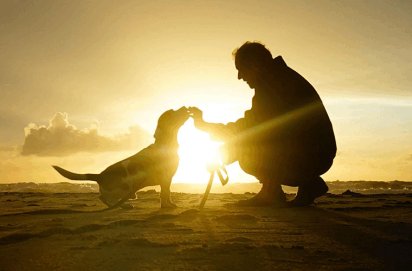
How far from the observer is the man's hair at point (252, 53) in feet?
19.9

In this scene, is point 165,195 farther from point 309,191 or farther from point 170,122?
point 309,191

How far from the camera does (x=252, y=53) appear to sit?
19.9 feet

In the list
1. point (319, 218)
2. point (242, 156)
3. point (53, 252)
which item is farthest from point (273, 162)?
point (53, 252)

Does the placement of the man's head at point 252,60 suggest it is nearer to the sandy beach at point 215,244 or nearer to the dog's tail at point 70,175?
the sandy beach at point 215,244

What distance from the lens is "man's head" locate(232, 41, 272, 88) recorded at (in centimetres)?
607

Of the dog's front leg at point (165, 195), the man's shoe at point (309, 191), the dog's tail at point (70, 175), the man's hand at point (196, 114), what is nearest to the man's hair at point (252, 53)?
the man's hand at point (196, 114)

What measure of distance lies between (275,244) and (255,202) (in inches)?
127

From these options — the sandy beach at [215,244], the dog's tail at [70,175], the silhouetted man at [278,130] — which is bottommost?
the sandy beach at [215,244]

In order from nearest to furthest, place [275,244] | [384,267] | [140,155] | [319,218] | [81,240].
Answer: [384,267], [275,244], [81,240], [319,218], [140,155]

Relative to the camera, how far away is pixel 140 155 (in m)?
6.48

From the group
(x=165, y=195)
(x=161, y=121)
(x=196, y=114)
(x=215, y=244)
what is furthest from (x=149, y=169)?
(x=215, y=244)

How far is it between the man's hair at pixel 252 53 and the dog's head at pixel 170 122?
4.10 ft

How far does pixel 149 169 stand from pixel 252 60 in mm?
2405

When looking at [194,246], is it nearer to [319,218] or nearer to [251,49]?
[319,218]
